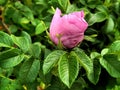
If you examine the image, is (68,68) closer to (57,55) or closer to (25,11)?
(57,55)

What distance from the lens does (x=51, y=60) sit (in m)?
0.84

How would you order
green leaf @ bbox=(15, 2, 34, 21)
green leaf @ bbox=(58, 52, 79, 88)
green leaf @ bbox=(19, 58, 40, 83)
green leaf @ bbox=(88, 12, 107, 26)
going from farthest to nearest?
green leaf @ bbox=(15, 2, 34, 21) → green leaf @ bbox=(88, 12, 107, 26) → green leaf @ bbox=(19, 58, 40, 83) → green leaf @ bbox=(58, 52, 79, 88)

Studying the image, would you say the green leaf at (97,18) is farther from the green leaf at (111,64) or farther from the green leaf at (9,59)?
the green leaf at (9,59)

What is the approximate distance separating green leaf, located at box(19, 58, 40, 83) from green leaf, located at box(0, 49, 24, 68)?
0.02 metres

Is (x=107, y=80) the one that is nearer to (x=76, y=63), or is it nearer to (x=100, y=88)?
(x=100, y=88)

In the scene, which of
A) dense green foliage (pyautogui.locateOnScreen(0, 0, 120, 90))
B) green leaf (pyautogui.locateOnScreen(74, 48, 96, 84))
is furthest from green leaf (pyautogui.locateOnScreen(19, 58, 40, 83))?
green leaf (pyautogui.locateOnScreen(74, 48, 96, 84))

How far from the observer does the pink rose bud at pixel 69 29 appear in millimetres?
826

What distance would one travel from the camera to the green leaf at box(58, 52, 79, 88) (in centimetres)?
80

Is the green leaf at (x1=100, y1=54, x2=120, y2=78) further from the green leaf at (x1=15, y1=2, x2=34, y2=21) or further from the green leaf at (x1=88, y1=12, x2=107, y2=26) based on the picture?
the green leaf at (x1=15, y1=2, x2=34, y2=21)

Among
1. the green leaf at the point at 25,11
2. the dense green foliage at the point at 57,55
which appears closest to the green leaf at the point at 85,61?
the dense green foliage at the point at 57,55

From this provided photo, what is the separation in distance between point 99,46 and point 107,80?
131 mm

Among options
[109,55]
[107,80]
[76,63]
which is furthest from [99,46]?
[76,63]

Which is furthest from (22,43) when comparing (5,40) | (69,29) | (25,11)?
(25,11)

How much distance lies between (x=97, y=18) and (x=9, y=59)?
0.31 meters
